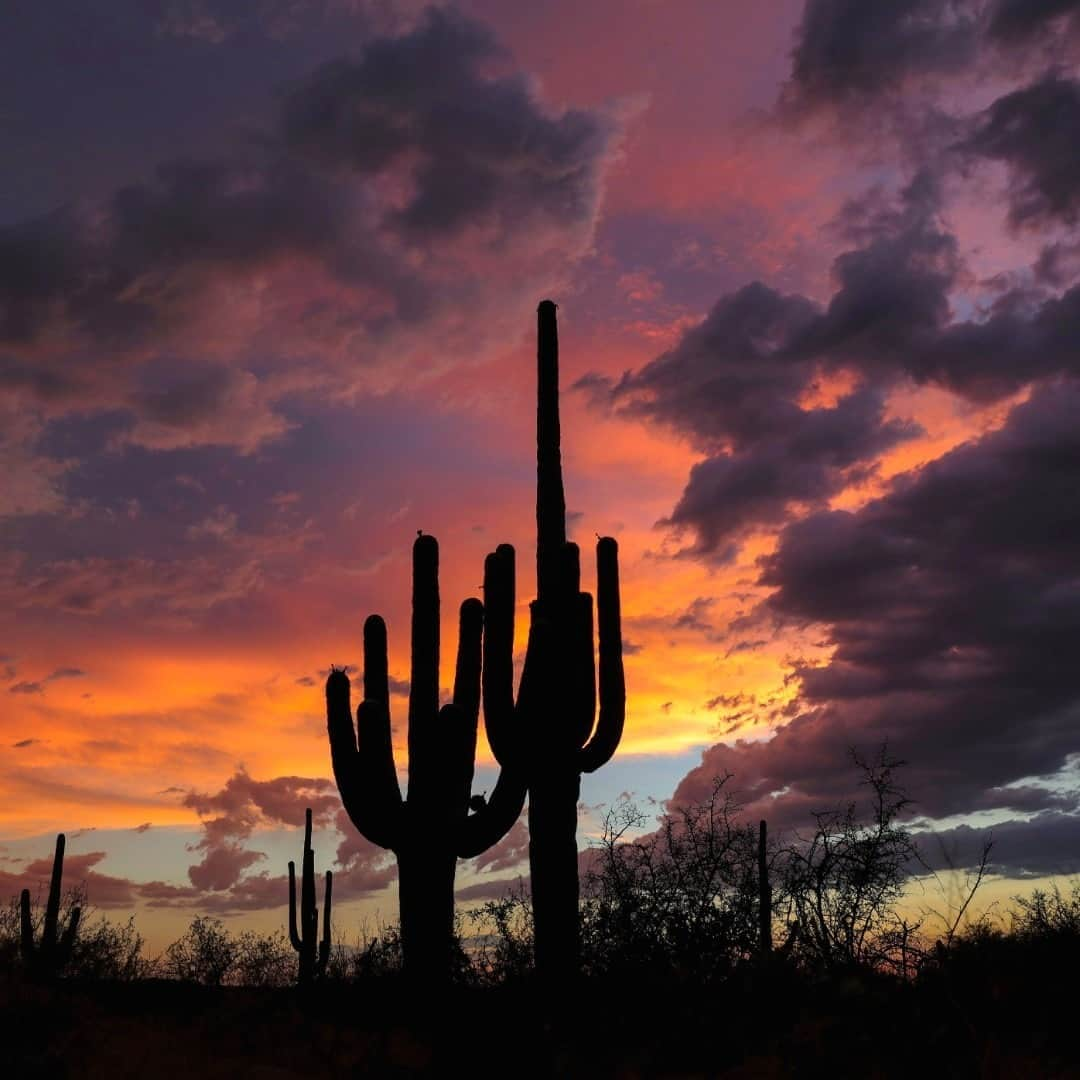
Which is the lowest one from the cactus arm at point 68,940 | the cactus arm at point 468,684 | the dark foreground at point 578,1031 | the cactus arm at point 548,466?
the dark foreground at point 578,1031

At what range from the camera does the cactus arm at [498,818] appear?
515 inches

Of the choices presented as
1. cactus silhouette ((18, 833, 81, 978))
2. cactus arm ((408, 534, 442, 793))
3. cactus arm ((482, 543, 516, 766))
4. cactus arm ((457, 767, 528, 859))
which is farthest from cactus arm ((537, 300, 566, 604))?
cactus silhouette ((18, 833, 81, 978))

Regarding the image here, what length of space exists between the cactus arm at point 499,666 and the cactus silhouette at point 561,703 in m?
0.18

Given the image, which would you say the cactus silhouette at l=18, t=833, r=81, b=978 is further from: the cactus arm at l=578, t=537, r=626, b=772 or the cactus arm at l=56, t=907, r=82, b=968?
the cactus arm at l=578, t=537, r=626, b=772

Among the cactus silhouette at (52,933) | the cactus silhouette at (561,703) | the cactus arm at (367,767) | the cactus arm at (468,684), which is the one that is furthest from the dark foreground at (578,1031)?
the cactus silhouette at (52,933)

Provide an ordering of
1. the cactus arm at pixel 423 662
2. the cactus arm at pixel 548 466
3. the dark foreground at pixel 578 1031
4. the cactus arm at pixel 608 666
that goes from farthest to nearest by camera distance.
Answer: the cactus arm at pixel 548 466 < the cactus arm at pixel 608 666 < the cactus arm at pixel 423 662 < the dark foreground at pixel 578 1031

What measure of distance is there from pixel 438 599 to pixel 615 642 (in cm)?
240

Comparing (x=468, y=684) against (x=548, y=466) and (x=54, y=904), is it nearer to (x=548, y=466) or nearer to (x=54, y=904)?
(x=548, y=466)

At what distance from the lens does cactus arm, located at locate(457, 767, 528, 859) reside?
13078 mm

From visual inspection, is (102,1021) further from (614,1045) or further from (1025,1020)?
(1025,1020)

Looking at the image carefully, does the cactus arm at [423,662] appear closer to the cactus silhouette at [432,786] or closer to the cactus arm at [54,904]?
the cactus silhouette at [432,786]

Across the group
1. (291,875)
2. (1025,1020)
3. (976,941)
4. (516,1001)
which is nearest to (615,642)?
(516,1001)

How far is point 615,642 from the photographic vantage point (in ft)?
47.7

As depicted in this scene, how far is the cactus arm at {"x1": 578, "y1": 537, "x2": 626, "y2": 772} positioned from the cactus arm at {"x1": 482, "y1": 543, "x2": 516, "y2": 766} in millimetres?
1069
